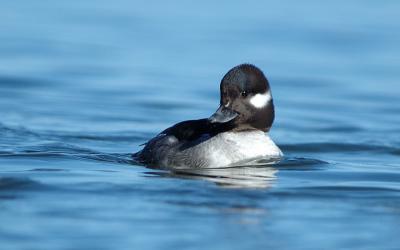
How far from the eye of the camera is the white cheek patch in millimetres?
13219

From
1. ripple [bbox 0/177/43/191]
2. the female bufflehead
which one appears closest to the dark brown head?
the female bufflehead

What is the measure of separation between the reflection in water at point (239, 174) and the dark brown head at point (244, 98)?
→ 525 millimetres

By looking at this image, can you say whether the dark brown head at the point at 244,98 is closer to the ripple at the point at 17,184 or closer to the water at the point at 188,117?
the water at the point at 188,117

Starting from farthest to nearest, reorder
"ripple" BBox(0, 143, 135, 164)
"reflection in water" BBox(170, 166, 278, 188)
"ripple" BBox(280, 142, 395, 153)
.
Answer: "ripple" BBox(280, 142, 395, 153), "ripple" BBox(0, 143, 135, 164), "reflection in water" BBox(170, 166, 278, 188)

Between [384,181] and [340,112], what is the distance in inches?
236

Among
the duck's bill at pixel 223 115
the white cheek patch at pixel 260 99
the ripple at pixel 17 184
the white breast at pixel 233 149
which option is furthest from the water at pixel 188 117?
the white cheek patch at pixel 260 99

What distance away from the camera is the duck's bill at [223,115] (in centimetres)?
1311

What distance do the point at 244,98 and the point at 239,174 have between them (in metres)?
0.88

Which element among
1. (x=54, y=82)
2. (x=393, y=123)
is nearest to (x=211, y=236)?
(x=393, y=123)

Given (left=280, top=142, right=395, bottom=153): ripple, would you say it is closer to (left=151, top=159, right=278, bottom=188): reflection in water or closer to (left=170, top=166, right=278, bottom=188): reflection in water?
(left=151, top=159, right=278, bottom=188): reflection in water

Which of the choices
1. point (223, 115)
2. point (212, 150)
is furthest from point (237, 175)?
point (223, 115)

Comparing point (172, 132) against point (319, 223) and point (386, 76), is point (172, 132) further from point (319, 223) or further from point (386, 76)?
point (386, 76)

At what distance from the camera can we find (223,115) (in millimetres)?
13188

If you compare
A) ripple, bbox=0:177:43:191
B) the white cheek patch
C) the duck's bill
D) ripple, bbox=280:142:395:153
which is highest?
the white cheek patch
